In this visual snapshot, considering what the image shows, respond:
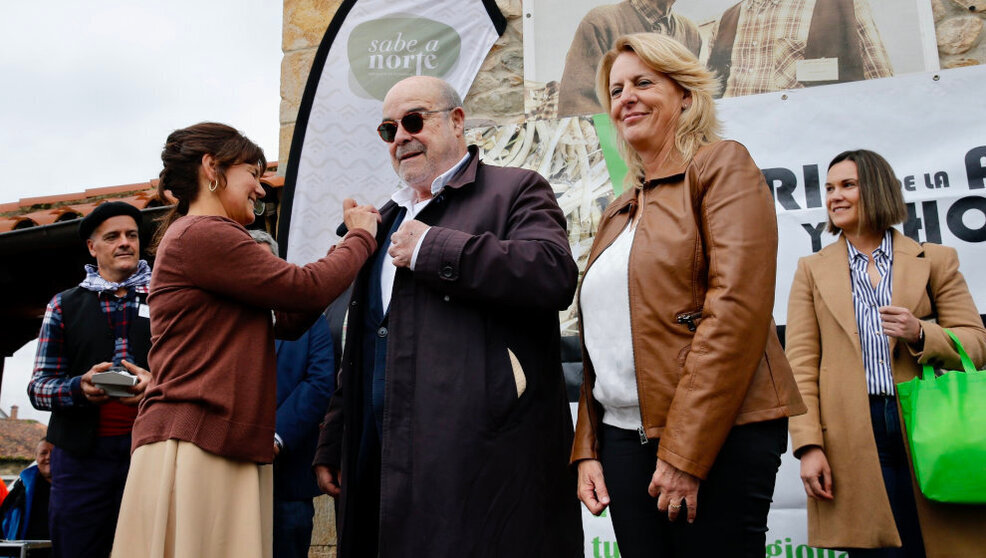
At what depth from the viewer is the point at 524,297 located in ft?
6.89

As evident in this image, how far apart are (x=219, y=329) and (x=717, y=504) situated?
133cm

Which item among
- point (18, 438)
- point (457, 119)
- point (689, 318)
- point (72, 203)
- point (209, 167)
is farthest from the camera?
point (18, 438)

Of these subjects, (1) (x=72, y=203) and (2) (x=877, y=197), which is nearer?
(2) (x=877, y=197)

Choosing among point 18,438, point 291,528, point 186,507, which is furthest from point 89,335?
point 18,438

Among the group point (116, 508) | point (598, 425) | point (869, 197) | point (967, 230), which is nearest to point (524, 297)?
point (598, 425)

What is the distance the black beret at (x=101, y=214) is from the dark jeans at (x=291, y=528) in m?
1.43

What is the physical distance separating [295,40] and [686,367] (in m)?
4.14

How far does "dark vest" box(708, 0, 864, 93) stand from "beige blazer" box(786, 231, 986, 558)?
1.47 m

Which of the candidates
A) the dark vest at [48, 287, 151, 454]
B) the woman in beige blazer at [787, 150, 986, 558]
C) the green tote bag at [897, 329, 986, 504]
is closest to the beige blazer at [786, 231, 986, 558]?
the woman in beige blazer at [787, 150, 986, 558]

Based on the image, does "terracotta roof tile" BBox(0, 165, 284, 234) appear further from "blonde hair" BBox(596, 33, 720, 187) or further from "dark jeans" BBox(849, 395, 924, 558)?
"dark jeans" BBox(849, 395, 924, 558)

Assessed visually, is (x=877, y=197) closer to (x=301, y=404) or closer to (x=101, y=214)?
(x=301, y=404)

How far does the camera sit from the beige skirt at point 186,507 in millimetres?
2023

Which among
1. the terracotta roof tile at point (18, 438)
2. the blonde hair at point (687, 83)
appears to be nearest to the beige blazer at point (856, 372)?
the blonde hair at point (687, 83)

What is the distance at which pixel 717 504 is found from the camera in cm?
172
